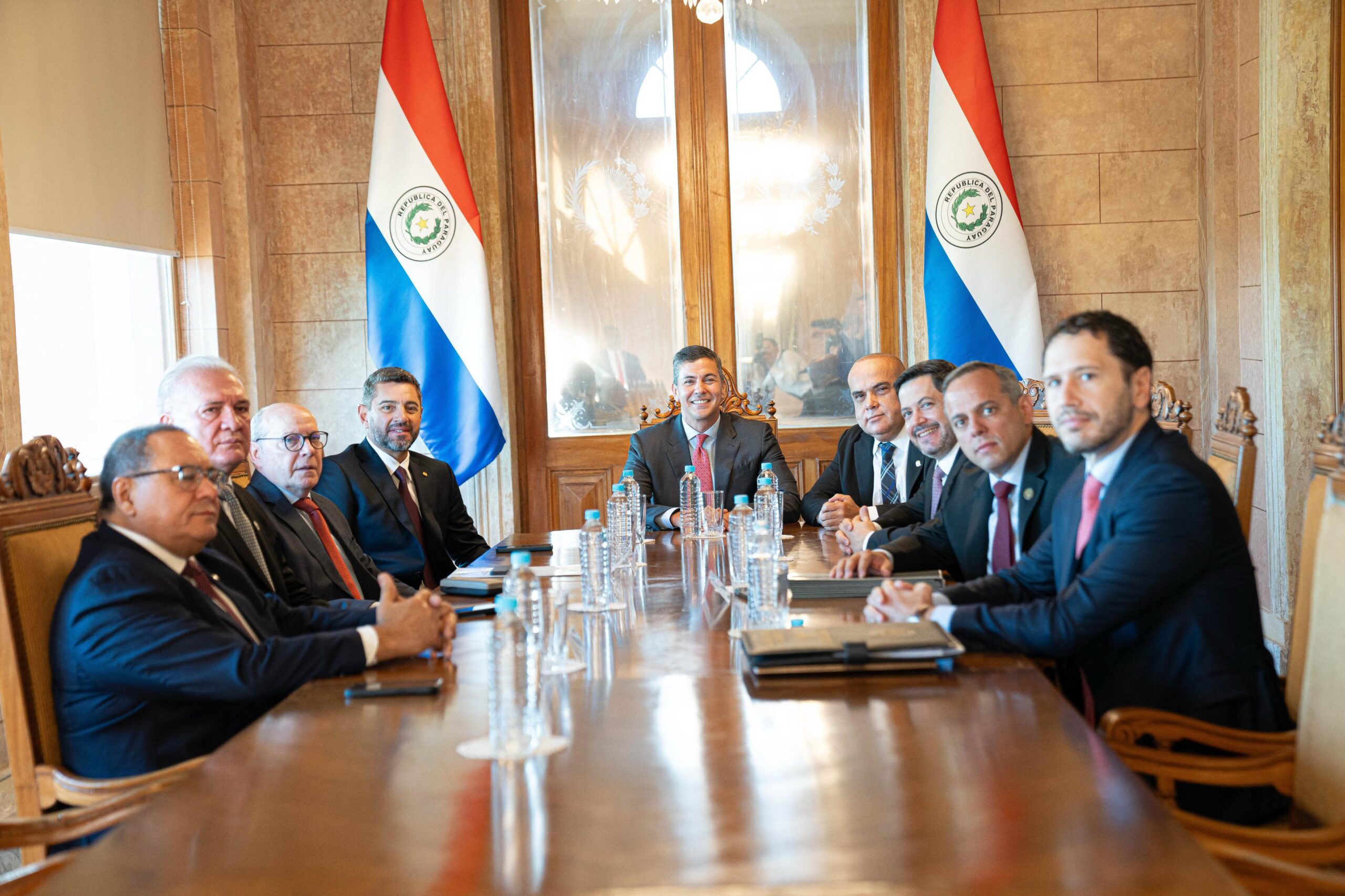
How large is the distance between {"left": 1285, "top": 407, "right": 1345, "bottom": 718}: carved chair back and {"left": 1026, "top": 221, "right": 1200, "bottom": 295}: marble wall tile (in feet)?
12.6

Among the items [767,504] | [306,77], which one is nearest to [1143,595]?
[767,504]

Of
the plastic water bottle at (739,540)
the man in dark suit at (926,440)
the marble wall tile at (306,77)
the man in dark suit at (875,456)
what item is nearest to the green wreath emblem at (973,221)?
the man in dark suit at (875,456)

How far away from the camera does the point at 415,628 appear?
2.32 m

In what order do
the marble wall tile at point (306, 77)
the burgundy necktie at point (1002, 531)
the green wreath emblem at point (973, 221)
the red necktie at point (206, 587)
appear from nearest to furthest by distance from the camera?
1. the red necktie at point (206, 587)
2. the burgundy necktie at point (1002, 531)
3. the green wreath emblem at point (973, 221)
4. the marble wall tile at point (306, 77)

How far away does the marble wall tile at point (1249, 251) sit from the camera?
5.32 m

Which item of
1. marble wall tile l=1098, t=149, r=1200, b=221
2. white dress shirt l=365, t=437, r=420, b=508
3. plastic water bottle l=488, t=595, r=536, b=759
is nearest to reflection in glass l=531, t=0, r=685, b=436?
white dress shirt l=365, t=437, r=420, b=508

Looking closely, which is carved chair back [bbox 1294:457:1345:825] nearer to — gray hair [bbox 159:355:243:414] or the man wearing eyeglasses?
the man wearing eyeglasses

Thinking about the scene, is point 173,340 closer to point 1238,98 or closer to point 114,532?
point 114,532

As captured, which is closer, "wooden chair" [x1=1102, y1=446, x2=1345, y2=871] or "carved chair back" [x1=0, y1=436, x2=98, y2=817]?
"wooden chair" [x1=1102, y1=446, x2=1345, y2=871]

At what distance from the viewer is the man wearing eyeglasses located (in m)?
3.53

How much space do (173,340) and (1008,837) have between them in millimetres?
5282

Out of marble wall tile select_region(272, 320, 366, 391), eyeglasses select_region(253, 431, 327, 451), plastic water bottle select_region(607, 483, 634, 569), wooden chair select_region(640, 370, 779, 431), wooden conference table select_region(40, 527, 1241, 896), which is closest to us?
wooden conference table select_region(40, 527, 1241, 896)

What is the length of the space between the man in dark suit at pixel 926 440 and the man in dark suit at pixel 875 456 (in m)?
0.24

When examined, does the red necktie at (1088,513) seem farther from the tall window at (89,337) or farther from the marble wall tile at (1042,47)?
the marble wall tile at (1042,47)
